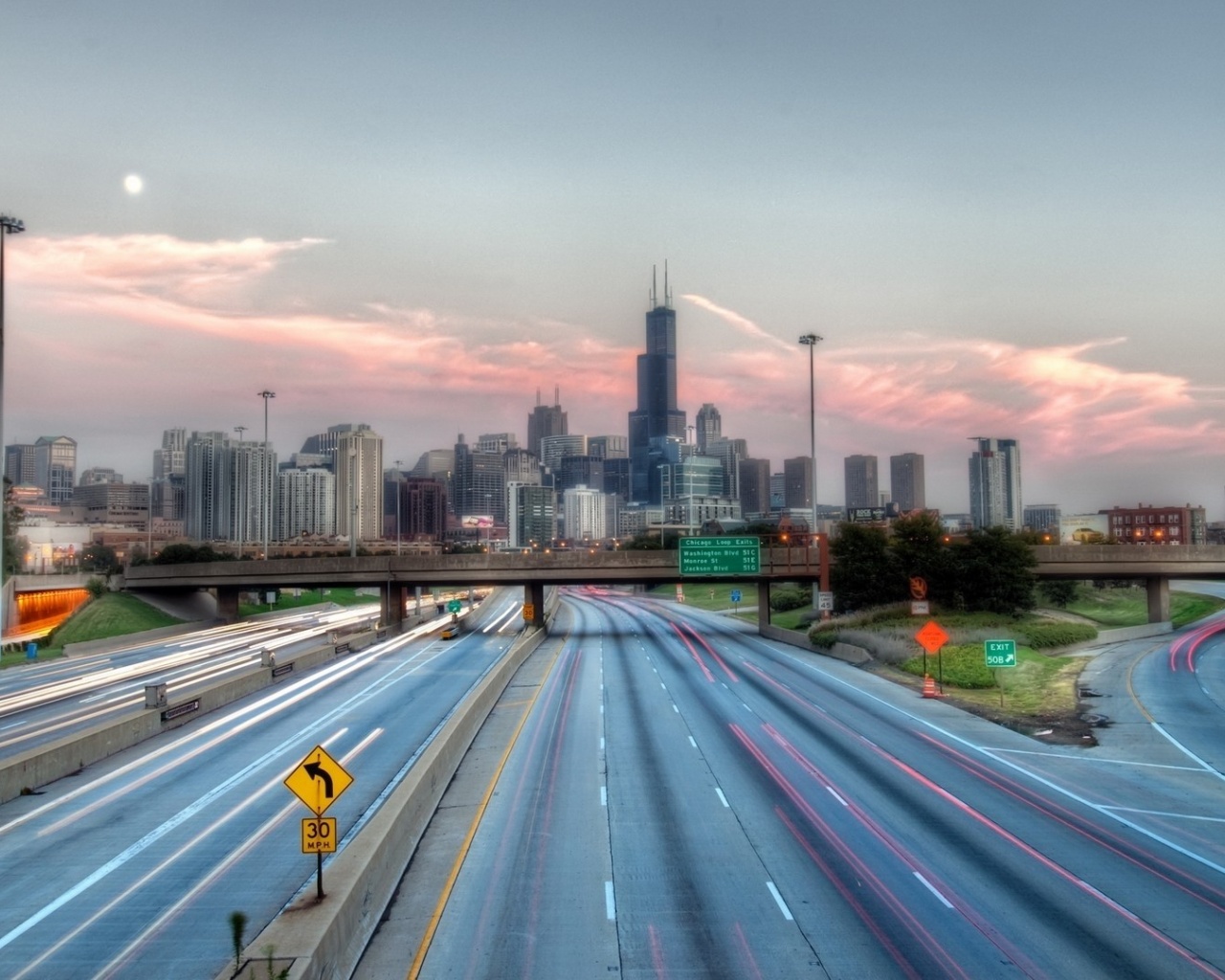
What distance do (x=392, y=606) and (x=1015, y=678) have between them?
187 feet

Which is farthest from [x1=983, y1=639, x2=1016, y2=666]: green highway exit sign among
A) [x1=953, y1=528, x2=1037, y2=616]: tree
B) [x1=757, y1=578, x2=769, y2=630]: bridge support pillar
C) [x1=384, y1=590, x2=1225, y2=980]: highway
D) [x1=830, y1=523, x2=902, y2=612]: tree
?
[x1=830, y1=523, x2=902, y2=612]: tree

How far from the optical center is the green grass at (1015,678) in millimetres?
41438

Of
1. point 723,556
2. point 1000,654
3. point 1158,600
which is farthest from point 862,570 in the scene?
point 1000,654

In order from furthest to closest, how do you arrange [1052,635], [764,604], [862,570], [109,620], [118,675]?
[109,620]
[764,604]
[862,570]
[1052,635]
[118,675]

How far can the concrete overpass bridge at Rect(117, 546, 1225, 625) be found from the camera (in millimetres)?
75062

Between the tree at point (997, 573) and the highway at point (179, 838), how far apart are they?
49248 millimetres

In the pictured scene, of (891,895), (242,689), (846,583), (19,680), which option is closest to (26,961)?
(891,895)

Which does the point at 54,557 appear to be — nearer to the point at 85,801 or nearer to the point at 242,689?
the point at 242,689

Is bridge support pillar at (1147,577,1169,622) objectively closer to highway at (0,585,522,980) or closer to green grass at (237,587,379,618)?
highway at (0,585,522,980)

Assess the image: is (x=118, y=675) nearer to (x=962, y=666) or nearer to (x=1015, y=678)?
(x=962, y=666)

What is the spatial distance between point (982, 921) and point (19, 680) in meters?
52.0

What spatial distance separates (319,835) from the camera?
14.3 metres

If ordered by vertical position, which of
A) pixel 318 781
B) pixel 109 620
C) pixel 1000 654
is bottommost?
pixel 109 620

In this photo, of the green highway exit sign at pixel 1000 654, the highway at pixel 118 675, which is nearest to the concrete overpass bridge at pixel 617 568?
the highway at pixel 118 675
